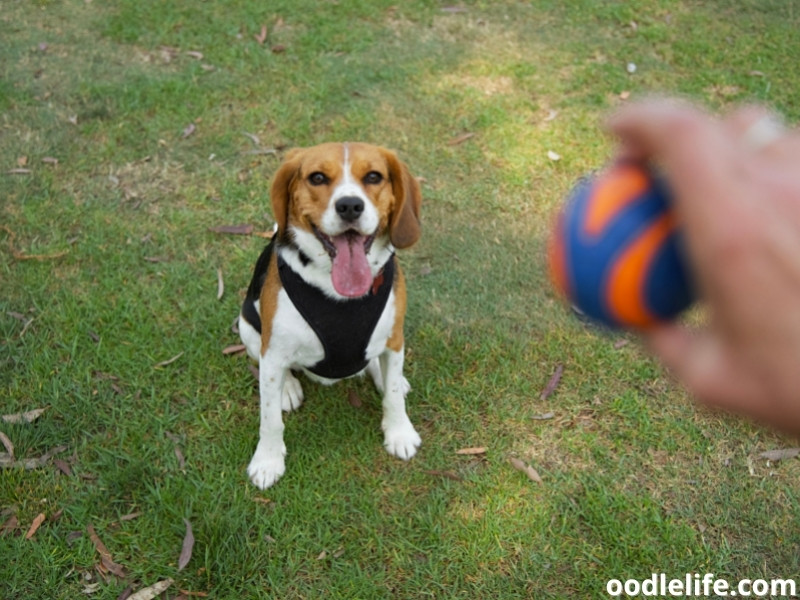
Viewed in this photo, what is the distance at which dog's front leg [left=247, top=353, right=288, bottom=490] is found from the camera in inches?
147

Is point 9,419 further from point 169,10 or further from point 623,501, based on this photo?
point 169,10

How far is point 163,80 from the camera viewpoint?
6984 millimetres

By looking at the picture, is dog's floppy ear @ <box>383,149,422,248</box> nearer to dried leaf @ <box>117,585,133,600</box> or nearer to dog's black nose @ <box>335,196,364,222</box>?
dog's black nose @ <box>335,196,364,222</box>

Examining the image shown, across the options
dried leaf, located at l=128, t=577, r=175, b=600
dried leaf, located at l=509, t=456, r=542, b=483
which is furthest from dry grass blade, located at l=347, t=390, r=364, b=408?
dried leaf, located at l=128, t=577, r=175, b=600

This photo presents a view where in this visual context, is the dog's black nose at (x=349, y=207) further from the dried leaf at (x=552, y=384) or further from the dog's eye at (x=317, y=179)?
the dried leaf at (x=552, y=384)

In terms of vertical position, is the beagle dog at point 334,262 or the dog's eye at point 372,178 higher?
the dog's eye at point 372,178

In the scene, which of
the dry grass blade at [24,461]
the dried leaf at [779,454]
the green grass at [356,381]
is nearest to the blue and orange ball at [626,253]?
the green grass at [356,381]

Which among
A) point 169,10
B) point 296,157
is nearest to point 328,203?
point 296,157

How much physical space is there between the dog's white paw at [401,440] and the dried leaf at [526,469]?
57 centimetres

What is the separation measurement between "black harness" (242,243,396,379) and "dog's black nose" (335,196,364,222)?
1.28ft

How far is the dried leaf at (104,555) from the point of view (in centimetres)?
360

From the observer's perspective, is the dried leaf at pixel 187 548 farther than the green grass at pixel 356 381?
No

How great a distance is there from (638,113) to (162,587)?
3.36 metres

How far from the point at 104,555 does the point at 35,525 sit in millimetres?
Result: 430
